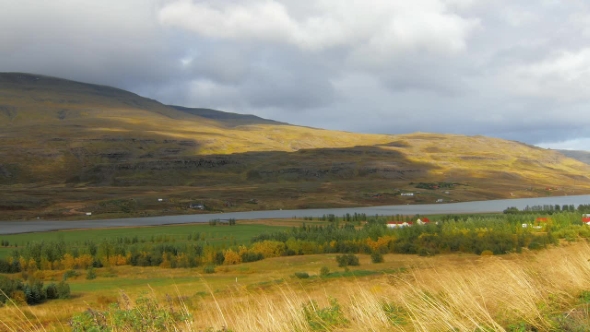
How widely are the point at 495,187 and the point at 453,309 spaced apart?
149 m

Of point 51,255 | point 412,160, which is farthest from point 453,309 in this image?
point 412,160

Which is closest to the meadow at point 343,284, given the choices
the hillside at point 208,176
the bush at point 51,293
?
the bush at point 51,293

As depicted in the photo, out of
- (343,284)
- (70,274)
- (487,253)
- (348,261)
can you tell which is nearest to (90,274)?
(70,274)

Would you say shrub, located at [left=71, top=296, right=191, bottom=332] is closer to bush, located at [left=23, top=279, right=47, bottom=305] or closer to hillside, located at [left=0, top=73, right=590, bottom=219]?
bush, located at [left=23, top=279, right=47, bottom=305]

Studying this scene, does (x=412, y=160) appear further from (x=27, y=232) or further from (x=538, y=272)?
(x=538, y=272)

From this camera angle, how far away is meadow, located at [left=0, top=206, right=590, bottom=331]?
6.89m

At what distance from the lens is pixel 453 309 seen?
7215 mm

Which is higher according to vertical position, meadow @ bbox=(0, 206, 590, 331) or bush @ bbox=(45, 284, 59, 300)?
meadow @ bbox=(0, 206, 590, 331)

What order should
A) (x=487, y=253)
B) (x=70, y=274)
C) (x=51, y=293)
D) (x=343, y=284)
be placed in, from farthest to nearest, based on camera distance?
(x=487, y=253)
(x=70, y=274)
(x=51, y=293)
(x=343, y=284)

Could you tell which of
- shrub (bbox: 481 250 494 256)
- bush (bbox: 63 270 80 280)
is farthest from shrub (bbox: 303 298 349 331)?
bush (bbox: 63 270 80 280)

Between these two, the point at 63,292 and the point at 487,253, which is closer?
the point at 63,292

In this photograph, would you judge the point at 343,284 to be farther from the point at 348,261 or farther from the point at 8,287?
the point at 8,287

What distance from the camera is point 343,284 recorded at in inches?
858

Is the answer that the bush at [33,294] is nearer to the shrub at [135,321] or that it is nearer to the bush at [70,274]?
the bush at [70,274]
